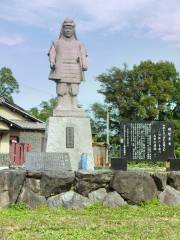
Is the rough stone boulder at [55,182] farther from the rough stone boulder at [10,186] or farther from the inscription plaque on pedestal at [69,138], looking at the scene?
the inscription plaque on pedestal at [69,138]

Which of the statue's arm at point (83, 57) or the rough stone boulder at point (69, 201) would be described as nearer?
the rough stone boulder at point (69, 201)

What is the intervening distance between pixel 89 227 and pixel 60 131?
20.4ft

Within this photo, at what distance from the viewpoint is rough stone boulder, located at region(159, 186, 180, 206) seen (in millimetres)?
9644

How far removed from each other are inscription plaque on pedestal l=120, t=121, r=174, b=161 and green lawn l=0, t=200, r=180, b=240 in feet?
11.0

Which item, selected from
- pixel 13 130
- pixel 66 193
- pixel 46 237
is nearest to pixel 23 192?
pixel 66 193

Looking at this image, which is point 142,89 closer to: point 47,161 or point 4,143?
point 4,143

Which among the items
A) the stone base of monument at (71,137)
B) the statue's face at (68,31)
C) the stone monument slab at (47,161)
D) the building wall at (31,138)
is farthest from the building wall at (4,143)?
the stone monument slab at (47,161)

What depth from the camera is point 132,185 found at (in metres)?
9.47

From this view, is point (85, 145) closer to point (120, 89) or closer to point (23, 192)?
point (23, 192)

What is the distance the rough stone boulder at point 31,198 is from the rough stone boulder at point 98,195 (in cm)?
88

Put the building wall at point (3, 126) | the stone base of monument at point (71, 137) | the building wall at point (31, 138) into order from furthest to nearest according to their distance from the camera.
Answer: the building wall at point (31, 138), the building wall at point (3, 126), the stone base of monument at point (71, 137)

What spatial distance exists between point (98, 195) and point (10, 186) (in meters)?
1.67

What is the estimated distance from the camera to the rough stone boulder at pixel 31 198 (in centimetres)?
958

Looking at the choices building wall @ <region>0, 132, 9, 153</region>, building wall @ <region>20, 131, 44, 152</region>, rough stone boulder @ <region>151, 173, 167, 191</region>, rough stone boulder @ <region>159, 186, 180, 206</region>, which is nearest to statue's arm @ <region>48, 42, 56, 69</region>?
rough stone boulder @ <region>151, 173, 167, 191</region>
